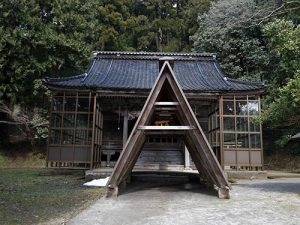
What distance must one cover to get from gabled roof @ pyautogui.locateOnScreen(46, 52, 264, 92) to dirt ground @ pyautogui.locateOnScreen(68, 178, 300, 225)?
679cm

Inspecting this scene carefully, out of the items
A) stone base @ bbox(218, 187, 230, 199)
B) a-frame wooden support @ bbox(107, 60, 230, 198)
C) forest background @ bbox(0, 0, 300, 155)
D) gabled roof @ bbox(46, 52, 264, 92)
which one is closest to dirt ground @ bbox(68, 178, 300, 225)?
stone base @ bbox(218, 187, 230, 199)

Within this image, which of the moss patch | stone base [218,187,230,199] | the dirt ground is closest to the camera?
the dirt ground

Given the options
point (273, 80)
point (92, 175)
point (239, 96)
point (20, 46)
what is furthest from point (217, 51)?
point (92, 175)

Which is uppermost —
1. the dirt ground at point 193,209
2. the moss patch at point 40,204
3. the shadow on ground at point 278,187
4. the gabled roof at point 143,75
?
the gabled roof at point 143,75

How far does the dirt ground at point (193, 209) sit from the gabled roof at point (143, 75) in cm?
679

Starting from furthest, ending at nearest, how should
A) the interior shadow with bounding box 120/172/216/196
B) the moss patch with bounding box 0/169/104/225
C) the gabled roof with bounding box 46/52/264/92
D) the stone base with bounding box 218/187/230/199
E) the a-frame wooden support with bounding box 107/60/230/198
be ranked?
the gabled roof with bounding box 46/52/264/92 → the interior shadow with bounding box 120/172/216/196 → the stone base with bounding box 218/187/230/199 → the a-frame wooden support with bounding box 107/60/230/198 → the moss patch with bounding box 0/169/104/225

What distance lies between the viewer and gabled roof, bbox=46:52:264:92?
14.3 meters

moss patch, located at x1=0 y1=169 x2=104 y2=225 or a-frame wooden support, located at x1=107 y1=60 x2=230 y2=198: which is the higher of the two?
a-frame wooden support, located at x1=107 y1=60 x2=230 y2=198

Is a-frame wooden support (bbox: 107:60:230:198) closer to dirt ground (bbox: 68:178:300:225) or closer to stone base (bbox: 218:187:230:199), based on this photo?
stone base (bbox: 218:187:230:199)

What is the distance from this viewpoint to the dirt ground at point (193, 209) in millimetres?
5309

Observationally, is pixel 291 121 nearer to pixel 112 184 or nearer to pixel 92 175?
pixel 112 184

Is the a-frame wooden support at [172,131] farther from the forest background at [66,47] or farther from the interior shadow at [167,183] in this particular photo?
the forest background at [66,47]

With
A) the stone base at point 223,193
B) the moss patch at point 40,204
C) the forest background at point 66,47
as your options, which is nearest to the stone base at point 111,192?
the moss patch at point 40,204

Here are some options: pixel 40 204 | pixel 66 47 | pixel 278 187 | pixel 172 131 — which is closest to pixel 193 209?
pixel 172 131
